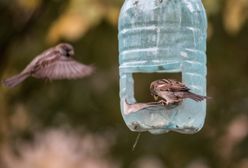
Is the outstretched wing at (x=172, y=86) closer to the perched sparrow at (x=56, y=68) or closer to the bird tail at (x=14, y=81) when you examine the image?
the perched sparrow at (x=56, y=68)

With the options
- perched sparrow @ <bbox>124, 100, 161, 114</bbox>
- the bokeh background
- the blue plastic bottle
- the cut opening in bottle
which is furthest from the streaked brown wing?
the cut opening in bottle

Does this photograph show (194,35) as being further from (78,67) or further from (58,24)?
(58,24)

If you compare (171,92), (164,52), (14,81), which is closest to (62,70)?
(14,81)

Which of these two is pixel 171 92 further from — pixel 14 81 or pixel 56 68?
pixel 14 81

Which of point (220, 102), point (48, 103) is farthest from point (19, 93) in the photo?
point (220, 102)

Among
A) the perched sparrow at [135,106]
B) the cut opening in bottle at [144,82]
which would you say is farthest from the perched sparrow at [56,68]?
the cut opening in bottle at [144,82]

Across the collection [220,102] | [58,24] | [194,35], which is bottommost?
[220,102]

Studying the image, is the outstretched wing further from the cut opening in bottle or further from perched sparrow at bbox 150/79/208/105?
the cut opening in bottle

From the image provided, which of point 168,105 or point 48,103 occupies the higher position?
point 168,105
